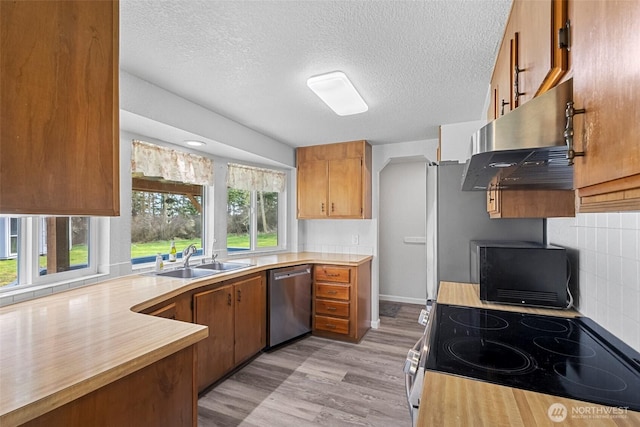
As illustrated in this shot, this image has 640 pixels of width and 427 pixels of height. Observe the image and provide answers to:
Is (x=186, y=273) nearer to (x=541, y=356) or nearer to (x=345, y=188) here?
(x=345, y=188)

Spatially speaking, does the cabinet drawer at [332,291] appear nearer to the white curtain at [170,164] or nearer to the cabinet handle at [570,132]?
the white curtain at [170,164]

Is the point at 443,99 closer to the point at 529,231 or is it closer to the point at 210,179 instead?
the point at 529,231

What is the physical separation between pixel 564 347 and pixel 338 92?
6.00 ft

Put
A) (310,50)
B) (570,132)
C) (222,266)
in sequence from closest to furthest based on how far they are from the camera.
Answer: (570,132) < (310,50) < (222,266)

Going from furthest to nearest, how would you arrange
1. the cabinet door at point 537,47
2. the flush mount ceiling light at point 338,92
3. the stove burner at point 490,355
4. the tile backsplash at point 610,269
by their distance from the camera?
the flush mount ceiling light at point 338,92
the tile backsplash at point 610,269
the stove burner at point 490,355
the cabinet door at point 537,47

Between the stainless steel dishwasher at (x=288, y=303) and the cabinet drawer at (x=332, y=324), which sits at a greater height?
the stainless steel dishwasher at (x=288, y=303)

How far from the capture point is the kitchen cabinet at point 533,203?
1601mm

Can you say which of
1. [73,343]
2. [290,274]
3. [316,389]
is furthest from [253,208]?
[73,343]

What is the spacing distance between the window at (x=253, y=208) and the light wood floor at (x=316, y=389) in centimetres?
133

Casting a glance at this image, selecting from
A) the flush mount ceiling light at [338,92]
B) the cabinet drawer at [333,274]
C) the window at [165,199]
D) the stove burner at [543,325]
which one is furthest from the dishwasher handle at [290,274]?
the stove burner at [543,325]

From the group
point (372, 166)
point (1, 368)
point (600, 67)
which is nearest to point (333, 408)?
point (1, 368)

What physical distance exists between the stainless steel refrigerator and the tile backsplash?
64 centimetres

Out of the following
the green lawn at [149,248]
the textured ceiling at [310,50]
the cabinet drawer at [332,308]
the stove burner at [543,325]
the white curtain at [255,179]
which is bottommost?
the cabinet drawer at [332,308]

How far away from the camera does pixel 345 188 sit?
360cm
